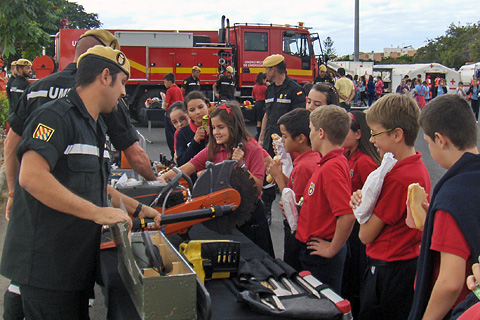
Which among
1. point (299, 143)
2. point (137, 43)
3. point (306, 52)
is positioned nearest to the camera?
point (299, 143)

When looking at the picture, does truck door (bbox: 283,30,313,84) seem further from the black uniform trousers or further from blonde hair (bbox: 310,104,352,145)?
the black uniform trousers

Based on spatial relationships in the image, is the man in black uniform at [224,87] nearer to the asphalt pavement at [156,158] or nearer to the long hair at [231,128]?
the asphalt pavement at [156,158]

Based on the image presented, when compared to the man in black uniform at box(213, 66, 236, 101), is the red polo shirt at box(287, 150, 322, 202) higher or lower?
lower

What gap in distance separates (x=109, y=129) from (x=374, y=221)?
5.45 ft

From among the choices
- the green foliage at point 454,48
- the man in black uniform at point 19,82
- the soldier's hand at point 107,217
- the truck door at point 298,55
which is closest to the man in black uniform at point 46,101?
the soldier's hand at point 107,217

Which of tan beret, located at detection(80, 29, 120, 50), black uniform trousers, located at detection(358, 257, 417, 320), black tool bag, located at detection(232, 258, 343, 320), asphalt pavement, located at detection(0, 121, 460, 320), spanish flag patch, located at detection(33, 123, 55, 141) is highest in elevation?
tan beret, located at detection(80, 29, 120, 50)

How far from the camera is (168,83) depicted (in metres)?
11.0

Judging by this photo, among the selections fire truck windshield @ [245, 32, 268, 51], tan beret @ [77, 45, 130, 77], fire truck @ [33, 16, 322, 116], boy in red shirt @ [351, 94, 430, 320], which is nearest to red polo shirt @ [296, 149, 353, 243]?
boy in red shirt @ [351, 94, 430, 320]

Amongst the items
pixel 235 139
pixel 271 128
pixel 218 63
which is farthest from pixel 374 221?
pixel 218 63

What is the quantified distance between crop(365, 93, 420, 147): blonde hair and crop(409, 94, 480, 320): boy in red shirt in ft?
1.58

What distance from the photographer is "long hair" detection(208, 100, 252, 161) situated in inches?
141

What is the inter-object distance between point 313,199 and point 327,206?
0.09m

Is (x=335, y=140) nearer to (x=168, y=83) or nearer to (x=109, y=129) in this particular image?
(x=109, y=129)

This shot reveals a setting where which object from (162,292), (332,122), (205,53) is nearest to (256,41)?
(205,53)
